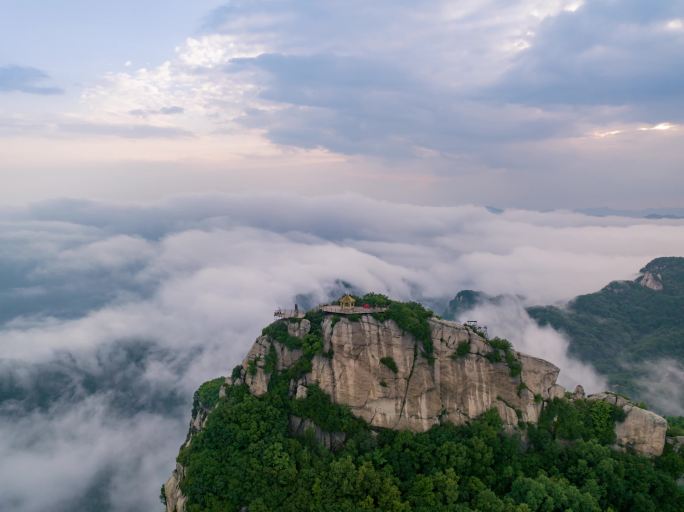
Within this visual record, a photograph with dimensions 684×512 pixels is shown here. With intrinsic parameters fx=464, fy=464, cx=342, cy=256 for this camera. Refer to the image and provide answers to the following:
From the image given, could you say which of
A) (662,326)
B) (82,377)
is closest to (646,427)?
(662,326)

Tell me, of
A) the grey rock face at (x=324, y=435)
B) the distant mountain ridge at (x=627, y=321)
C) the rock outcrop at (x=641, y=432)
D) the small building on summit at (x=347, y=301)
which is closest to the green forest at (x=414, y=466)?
the grey rock face at (x=324, y=435)

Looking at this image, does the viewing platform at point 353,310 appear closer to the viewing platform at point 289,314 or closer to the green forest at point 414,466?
the viewing platform at point 289,314

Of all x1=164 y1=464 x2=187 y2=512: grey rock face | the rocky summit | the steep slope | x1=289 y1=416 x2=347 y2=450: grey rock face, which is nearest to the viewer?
x1=289 y1=416 x2=347 y2=450: grey rock face

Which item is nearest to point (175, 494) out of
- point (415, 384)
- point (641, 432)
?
point (415, 384)

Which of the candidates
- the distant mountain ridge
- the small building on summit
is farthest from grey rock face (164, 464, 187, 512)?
the distant mountain ridge

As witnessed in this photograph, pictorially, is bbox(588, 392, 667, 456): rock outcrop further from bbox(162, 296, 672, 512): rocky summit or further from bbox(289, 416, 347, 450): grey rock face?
bbox(289, 416, 347, 450): grey rock face

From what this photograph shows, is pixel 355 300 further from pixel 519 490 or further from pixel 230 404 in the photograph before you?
pixel 519 490

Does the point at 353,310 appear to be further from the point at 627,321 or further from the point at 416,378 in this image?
the point at 627,321
